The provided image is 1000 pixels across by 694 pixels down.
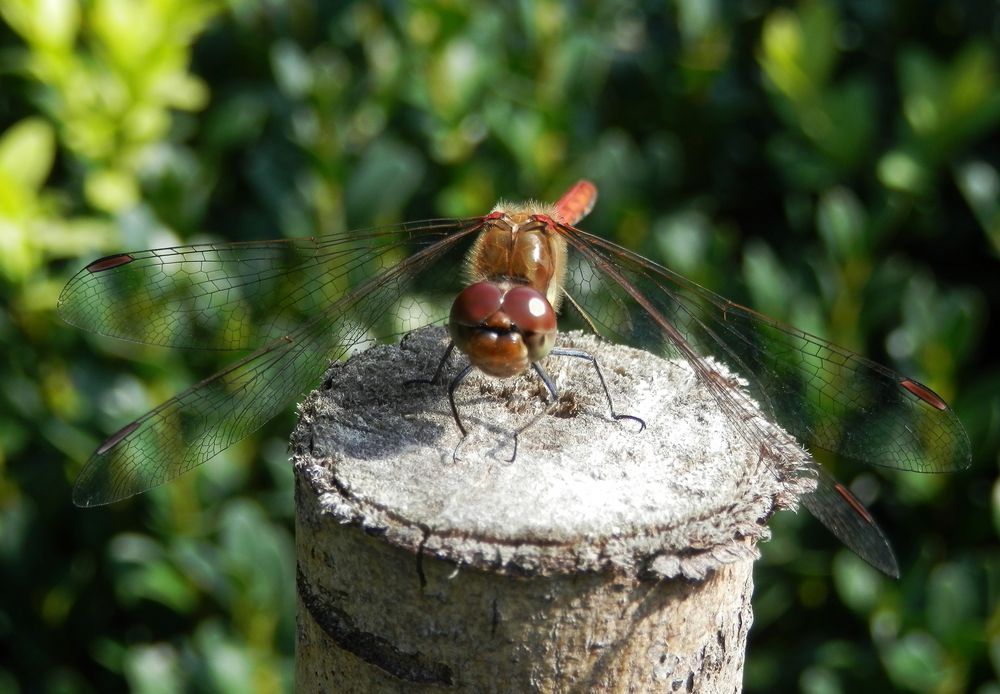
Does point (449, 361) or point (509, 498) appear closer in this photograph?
point (509, 498)

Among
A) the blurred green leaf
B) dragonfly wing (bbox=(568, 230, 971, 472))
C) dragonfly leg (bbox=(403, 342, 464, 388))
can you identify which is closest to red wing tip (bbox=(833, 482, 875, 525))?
dragonfly wing (bbox=(568, 230, 971, 472))

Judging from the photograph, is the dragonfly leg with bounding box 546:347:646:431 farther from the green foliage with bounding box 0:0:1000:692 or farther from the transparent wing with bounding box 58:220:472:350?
the green foliage with bounding box 0:0:1000:692

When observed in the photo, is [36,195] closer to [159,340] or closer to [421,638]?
[159,340]

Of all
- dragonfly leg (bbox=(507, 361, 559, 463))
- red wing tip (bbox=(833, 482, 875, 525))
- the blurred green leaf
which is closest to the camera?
dragonfly leg (bbox=(507, 361, 559, 463))

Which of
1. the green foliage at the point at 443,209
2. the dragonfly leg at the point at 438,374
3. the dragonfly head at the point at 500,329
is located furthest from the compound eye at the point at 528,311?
the green foliage at the point at 443,209

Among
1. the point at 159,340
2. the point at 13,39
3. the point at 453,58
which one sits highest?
the point at 13,39

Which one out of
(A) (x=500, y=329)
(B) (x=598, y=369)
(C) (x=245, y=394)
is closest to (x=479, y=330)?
(A) (x=500, y=329)

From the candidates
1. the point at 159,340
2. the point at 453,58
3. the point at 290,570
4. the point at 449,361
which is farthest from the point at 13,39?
the point at 449,361
